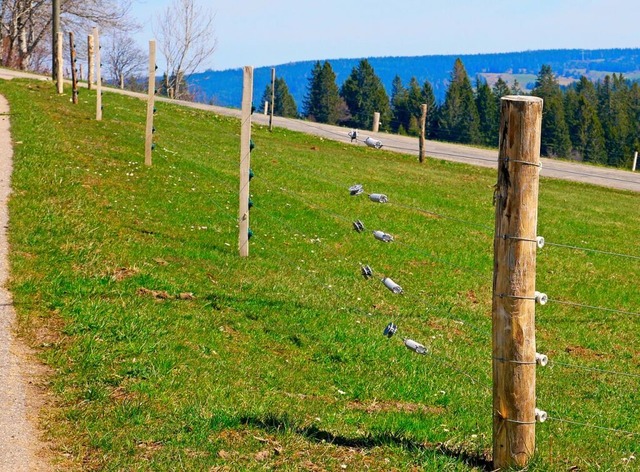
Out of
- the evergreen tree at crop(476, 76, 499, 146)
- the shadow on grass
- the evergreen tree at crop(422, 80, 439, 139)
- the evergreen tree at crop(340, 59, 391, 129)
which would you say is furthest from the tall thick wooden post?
the evergreen tree at crop(422, 80, 439, 139)

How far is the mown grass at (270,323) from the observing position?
614cm

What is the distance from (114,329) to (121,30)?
5658 cm

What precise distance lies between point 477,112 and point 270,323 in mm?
119502

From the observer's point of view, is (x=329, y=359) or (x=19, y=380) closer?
(x=19, y=380)

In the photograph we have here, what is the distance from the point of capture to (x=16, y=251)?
33.0 feet

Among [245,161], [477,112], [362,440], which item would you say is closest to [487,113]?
[477,112]

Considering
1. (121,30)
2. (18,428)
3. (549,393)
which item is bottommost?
(549,393)

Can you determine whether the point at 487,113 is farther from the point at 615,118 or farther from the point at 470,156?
the point at 470,156

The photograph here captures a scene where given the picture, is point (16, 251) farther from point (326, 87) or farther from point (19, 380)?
point (326, 87)

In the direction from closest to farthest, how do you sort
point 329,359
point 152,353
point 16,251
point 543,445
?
point 543,445, point 152,353, point 329,359, point 16,251

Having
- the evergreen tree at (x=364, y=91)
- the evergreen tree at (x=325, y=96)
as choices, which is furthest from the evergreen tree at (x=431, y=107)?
the evergreen tree at (x=325, y=96)

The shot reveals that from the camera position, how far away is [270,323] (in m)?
9.51

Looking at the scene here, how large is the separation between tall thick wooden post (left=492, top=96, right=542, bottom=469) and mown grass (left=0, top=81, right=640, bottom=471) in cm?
30

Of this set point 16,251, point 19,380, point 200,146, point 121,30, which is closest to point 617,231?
point 200,146
